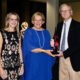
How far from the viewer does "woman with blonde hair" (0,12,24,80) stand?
2.26 metres

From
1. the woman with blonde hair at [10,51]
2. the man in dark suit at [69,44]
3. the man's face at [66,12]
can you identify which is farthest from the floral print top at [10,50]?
the man's face at [66,12]

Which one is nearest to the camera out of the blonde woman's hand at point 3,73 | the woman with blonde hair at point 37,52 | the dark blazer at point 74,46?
the blonde woman's hand at point 3,73

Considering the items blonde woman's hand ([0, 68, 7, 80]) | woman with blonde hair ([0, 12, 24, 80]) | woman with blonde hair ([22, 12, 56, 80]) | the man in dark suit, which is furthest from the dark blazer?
blonde woman's hand ([0, 68, 7, 80])

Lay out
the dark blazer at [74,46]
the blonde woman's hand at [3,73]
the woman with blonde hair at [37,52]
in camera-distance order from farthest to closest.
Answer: the woman with blonde hair at [37,52] → the dark blazer at [74,46] → the blonde woman's hand at [3,73]

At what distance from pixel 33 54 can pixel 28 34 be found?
0.90 feet

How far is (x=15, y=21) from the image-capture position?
2330 mm

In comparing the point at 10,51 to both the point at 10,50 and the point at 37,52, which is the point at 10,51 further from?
the point at 37,52

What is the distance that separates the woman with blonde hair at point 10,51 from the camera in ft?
7.40

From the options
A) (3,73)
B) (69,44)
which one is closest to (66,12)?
(69,44)

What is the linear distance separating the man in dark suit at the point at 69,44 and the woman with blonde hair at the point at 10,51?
0.55m

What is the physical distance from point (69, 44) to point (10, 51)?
740mm

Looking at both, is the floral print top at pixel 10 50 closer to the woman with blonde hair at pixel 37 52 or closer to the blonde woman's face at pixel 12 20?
the blonde woman's face at pixel 12 20

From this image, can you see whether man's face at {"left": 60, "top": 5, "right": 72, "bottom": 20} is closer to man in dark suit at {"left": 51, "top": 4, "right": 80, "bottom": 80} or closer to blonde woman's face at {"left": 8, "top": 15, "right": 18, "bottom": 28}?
man in dark suit at {"left": 51, "top": 4, "right": 80, "bottom": 80}

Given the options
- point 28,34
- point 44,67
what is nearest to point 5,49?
point 28,34
